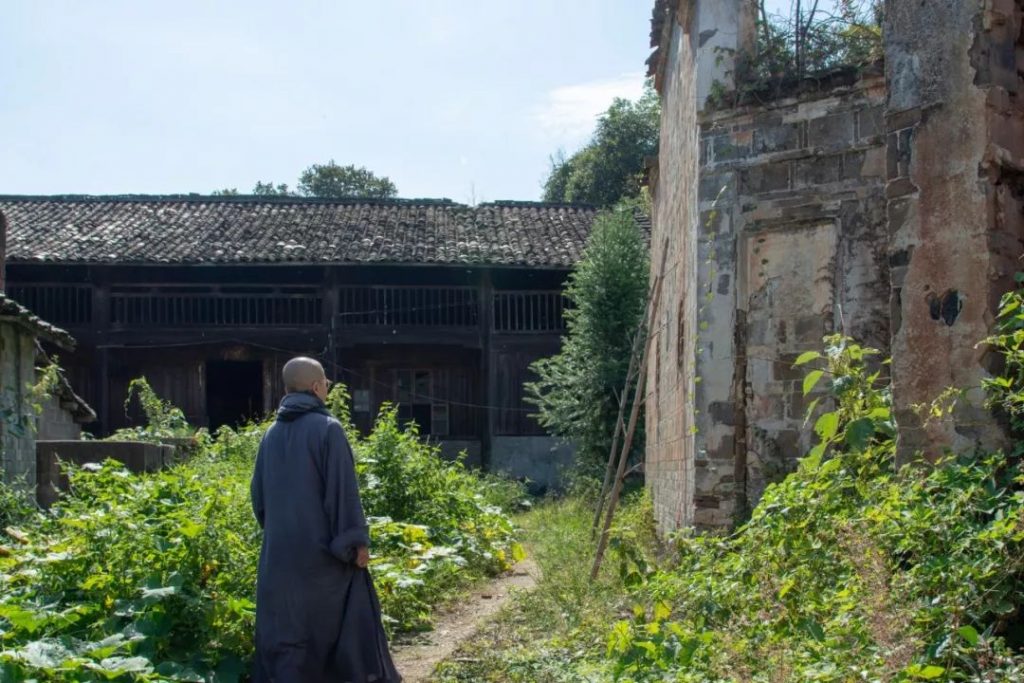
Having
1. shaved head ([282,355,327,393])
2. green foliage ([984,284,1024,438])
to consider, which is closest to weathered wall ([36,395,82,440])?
shaved head ([282,355,327,393])

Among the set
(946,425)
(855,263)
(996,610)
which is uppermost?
(855,263)

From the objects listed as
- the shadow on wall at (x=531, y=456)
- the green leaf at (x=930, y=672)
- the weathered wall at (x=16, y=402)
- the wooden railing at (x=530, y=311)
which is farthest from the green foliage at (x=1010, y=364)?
the wooden railing at (x=530, y=311)

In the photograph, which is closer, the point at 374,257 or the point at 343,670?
the point at 343,670

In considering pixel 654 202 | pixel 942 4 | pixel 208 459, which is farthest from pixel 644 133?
pixel 942 4

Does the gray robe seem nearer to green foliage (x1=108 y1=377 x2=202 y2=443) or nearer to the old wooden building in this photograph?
green foliage (x1=108 y1=377 x2=202 y2=443)

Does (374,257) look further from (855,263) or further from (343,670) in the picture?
(343,670)

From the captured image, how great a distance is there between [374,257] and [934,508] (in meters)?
18.7

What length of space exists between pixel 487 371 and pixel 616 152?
17890 mm

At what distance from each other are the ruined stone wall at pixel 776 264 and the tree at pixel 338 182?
40.7 metres

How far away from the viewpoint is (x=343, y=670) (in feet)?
17.3

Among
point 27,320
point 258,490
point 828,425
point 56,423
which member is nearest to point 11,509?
point 27,320

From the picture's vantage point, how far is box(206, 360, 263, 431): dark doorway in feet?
84.5

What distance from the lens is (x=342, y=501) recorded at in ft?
17.4

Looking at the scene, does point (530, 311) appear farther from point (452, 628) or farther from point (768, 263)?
point (452, 628)
